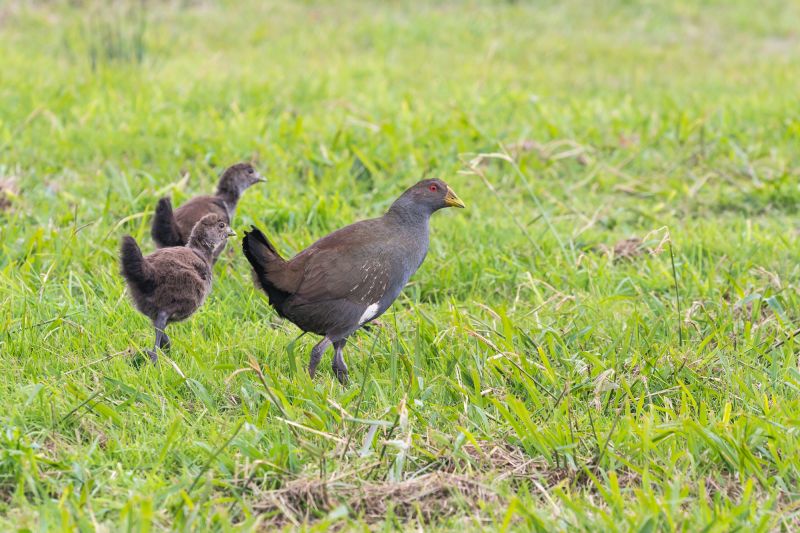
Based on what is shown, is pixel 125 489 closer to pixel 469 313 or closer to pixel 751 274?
pixel 469 313

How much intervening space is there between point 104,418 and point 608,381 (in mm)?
2202

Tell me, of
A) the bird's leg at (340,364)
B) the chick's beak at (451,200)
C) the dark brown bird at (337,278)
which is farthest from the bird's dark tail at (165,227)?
the chick's beak at (451,200)

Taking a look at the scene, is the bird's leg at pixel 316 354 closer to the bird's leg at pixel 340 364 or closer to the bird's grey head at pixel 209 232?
the bird's leg at pixel 340 364

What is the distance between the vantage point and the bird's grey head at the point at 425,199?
5375 millimetres

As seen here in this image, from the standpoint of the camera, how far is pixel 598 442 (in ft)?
13.6

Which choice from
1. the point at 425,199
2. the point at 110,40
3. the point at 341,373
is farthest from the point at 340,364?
the point at 110,40

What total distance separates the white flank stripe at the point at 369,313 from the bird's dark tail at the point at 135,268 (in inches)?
40.3

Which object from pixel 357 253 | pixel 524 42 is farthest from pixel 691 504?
pixel 524 42

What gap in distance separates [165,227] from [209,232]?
16.3 inches

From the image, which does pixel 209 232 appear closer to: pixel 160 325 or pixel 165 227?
pixel 165 227

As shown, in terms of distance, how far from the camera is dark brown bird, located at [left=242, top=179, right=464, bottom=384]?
486cm

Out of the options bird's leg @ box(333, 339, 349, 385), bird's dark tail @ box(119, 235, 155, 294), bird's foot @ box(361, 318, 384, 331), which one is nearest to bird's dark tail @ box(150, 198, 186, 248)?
bird's dark tail @ box(119, 235, 155, 294)

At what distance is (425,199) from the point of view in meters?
5.45

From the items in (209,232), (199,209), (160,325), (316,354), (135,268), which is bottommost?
(316,354)
